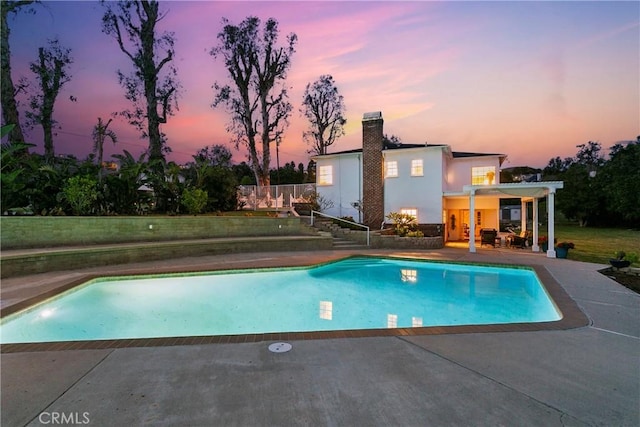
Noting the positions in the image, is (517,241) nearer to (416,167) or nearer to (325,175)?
(416,167)

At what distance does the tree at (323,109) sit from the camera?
103ft

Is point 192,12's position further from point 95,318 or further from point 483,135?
point 483,135

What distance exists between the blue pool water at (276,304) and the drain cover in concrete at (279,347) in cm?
178

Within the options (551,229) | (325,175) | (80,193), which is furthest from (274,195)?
(551,229)

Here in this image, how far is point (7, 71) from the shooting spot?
14547mm

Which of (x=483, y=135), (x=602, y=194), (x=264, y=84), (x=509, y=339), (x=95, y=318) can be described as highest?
(x=264, y=84)

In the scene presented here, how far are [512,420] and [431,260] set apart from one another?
9.63 m

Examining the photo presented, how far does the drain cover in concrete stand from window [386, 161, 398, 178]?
15295 millimetres

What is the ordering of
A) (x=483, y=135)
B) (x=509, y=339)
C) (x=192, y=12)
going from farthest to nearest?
(x=483, y=135) → (x=192, y=12) → (x=509, y=339)

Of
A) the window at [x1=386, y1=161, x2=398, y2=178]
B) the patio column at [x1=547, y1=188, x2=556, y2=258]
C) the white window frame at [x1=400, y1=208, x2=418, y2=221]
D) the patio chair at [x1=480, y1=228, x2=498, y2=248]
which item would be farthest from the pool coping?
the window at [x1=386, y1=161, x2=398, y2=178]

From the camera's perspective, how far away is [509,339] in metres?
4.24

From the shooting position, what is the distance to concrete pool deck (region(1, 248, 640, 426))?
2613 mm

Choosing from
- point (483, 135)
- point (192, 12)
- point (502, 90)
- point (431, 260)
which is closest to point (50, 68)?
point (192, 12)
